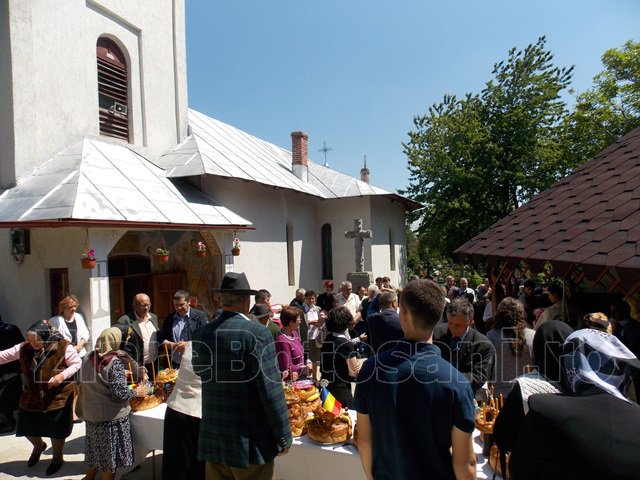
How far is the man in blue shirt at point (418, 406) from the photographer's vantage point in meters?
2.02

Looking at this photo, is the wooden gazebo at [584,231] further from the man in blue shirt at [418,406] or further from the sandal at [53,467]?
the sandal at [53,467]

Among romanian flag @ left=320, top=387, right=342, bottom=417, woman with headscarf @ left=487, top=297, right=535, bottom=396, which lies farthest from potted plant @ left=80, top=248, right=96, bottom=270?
woman with headscarf @ left=487, top=297, right=535, bottom=396

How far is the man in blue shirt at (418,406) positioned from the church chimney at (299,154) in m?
15.4

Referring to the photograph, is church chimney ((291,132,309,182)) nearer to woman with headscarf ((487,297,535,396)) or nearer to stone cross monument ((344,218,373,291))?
stone cross monument ((344,218,373,291))

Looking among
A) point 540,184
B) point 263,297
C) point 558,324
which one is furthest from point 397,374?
point 540,184

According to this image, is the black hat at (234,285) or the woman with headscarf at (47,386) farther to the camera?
the woman with headscarf at (47,386)

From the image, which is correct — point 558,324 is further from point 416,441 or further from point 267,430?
point 267,430

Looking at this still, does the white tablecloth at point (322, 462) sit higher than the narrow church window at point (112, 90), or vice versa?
the narrow church window at point (112, 90)

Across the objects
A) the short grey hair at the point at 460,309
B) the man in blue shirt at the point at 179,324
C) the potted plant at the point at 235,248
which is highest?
the potted plant at the point at 235,248

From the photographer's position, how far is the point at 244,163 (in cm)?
1330

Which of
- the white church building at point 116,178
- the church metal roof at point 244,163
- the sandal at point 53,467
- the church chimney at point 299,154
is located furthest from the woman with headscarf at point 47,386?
the church chimney at point 299,154

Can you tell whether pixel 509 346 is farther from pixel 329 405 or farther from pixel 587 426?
pixel 587 426

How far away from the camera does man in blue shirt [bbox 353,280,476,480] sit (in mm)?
2020

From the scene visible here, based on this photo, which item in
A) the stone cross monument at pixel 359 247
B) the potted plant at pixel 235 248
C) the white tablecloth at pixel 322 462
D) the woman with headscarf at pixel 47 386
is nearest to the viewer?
the white tablecloth at pixel 322 462
